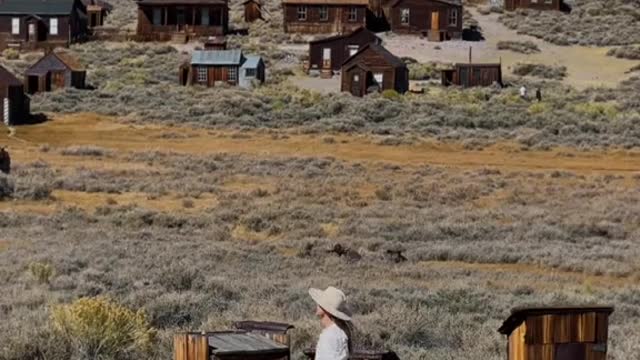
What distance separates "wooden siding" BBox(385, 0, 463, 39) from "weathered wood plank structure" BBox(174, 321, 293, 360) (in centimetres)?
6540

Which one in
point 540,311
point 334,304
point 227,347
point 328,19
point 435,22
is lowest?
point 227,347

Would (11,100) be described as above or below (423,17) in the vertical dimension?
below

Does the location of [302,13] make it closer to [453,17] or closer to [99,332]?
[453,17]

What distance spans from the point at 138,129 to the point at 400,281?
29199 millimetres

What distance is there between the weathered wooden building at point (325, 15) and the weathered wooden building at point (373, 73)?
16173 mm

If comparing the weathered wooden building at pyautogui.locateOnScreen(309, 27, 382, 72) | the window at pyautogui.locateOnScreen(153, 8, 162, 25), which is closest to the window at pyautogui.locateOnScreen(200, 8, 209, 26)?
the window at pyautogui.locateOnScreen(153, 8, 162, 25)

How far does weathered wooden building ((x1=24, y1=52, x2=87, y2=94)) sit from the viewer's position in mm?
57122

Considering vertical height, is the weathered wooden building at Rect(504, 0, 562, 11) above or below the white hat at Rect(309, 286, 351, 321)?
above

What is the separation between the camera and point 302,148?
143 ft

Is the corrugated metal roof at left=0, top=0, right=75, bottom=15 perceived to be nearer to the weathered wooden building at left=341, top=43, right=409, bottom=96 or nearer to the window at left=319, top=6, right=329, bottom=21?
the window at left=319, top=6, right=329, bottom=21

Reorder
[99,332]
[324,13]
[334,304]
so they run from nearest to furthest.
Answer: [334,304] → [99,332] → [324,13]

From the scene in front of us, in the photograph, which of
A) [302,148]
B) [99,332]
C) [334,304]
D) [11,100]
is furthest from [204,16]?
[334,304]

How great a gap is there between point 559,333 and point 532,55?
62508 millimetres

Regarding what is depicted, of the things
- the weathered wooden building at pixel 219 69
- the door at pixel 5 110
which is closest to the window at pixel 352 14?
the weathered wooden building at pixel 219 69
